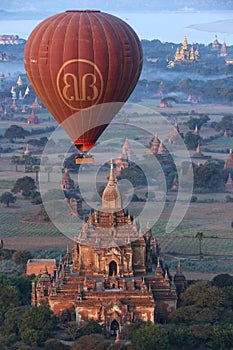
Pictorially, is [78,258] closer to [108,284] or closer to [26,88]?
[108,284]

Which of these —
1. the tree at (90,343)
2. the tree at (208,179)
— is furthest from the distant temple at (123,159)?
the tree at (90,343)

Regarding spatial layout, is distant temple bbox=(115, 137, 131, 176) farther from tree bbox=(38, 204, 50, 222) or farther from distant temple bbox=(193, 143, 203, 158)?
tree bbox=(38, 204, 50, 222)

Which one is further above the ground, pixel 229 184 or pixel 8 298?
pixel 8 298

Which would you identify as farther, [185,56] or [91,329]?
[185,56]

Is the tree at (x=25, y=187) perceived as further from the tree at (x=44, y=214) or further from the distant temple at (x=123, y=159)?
the distant temple at (x=123, y=159)

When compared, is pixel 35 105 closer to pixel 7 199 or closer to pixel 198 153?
pixel 198 153

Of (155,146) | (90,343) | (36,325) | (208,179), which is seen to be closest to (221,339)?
(90,343)
